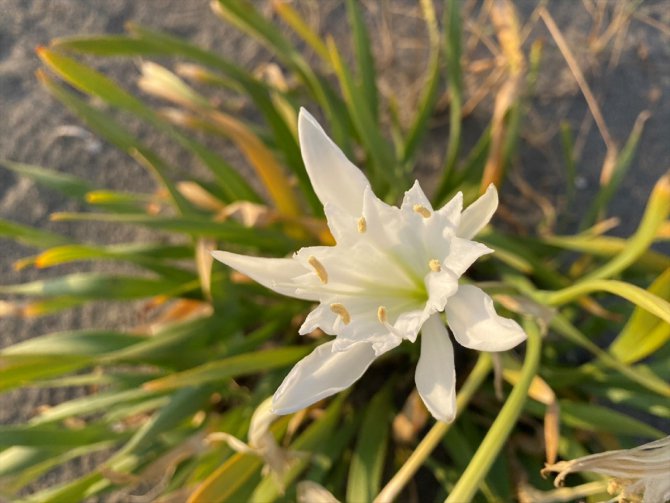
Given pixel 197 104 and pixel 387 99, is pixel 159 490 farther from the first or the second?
pixel 387 99

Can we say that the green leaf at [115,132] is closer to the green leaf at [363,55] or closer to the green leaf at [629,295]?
the green leaf at [363,55]

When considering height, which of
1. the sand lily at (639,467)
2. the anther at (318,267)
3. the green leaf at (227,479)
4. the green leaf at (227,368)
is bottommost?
the green leaf at (227,479)

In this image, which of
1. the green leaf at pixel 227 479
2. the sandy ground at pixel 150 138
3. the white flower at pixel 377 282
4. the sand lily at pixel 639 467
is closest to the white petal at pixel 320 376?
the white flower at pixel 377 282

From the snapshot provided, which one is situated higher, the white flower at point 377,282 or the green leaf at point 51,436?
the white flower at point 377,282

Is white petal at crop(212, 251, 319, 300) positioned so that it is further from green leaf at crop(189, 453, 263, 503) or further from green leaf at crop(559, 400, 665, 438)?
green leaf at crop(559, 400, 665, 438)

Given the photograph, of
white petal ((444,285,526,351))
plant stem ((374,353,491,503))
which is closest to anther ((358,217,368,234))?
white petal ((444,285,526,351))

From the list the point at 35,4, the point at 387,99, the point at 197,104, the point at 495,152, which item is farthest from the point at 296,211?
the point at 35,4
